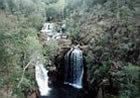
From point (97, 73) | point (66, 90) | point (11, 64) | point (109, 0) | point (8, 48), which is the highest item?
point (109, 0)

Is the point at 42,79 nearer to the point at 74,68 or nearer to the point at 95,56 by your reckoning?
the point at 74,68

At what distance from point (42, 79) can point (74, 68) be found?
399 centimetres

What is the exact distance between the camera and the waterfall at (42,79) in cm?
2055

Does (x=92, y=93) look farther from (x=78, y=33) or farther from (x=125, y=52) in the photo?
(x=78, y=33)

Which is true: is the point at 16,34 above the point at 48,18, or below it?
below

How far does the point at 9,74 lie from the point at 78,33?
12.3 metres

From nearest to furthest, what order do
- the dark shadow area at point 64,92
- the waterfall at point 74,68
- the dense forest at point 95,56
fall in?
the dense forest at point 95,56
the dark shadow area at point 64,92
the waterfall at point 74,68

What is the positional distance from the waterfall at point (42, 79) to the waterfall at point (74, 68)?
93.4 inches

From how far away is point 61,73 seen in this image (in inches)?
920

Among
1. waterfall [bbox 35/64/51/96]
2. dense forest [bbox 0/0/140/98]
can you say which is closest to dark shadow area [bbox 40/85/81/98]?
waterfall [bbox 35/64/51/96]

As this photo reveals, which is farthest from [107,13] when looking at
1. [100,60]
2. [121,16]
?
[100,60]

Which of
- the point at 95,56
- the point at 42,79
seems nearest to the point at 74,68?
the point at 42,79

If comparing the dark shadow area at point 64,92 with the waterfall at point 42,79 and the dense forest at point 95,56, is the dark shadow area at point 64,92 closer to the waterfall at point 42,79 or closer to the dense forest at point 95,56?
the waterfall at point 42,79

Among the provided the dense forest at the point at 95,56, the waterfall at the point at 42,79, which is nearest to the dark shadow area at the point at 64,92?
the waterfall at the point at 42,79
